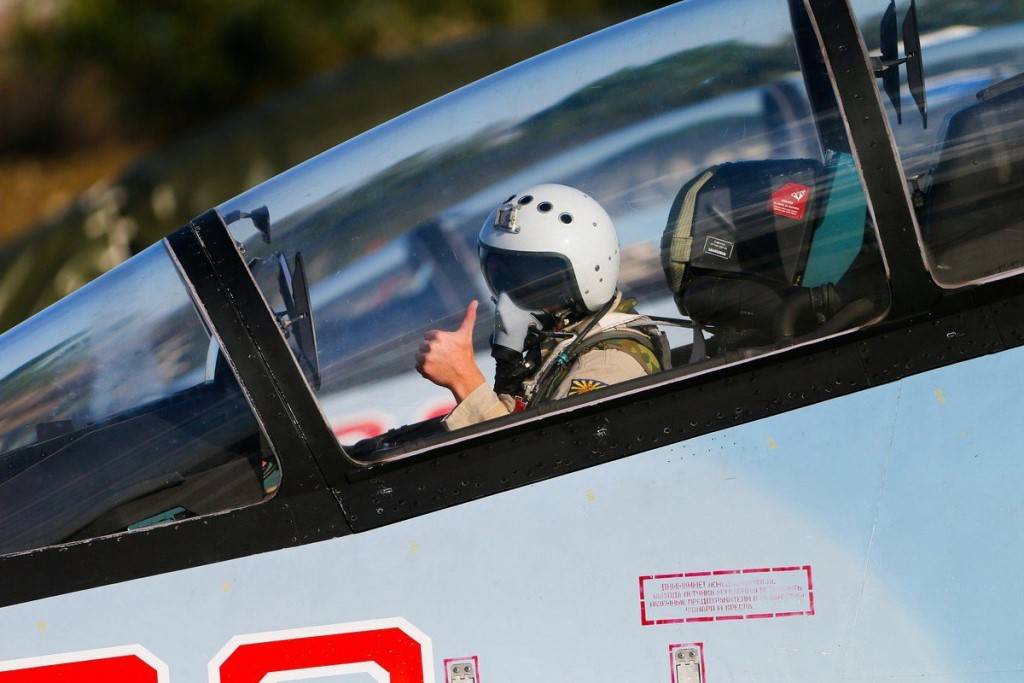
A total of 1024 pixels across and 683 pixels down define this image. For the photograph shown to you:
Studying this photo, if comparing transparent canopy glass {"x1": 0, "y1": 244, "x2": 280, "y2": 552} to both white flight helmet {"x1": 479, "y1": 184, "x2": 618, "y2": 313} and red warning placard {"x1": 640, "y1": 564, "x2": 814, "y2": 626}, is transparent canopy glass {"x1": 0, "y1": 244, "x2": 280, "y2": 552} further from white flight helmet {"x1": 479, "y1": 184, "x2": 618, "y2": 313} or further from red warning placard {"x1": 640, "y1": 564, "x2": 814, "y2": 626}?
red warning placard {"x1": 640, "y1": 564, "x2": 814, "y2": 626}

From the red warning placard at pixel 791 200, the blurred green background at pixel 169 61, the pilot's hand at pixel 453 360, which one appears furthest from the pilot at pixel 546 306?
the blurred green background at pixel 169 61

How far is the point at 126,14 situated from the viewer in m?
17.5

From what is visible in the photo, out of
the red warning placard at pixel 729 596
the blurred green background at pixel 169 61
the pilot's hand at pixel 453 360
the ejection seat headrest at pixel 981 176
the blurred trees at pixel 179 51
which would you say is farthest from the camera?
the blurred trees at pixel 179 51

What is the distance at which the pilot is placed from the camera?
111 inches

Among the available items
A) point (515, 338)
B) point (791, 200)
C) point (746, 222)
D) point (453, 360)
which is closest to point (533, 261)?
point (515, 338)

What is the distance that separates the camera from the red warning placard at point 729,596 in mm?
2471

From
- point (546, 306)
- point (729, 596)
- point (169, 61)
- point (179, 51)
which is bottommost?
point (729, 596)

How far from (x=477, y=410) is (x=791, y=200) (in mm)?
859

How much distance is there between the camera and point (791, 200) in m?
2.77

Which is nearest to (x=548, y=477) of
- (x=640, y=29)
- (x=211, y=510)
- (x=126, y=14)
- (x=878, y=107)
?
(x=211, y=510)

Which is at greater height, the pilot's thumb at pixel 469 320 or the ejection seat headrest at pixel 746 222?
the ejection seat headrest at pixel 746 222

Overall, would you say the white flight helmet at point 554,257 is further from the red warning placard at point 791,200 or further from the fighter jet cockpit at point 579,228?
the red warning placard at point 791,200

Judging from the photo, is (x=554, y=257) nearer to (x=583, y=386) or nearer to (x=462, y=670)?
(x=583, y=386)

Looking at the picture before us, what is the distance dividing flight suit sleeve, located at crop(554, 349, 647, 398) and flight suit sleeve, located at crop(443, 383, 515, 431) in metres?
0.14
